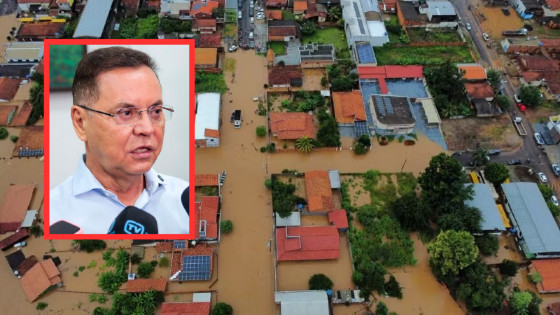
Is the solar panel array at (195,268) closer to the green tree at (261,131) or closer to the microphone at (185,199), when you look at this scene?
the green tree at (261,131)

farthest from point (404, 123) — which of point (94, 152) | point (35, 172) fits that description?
point (35, 172)

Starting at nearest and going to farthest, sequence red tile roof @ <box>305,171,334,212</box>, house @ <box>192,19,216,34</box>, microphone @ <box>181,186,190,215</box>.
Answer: microphone @ <box>181,186,190,215</box>
red tile roof @ <box>305,171,334,212</box>
house @ <box>192,19,216,34</box>

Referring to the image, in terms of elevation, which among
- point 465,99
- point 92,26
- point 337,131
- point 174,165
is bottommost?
point 174,165

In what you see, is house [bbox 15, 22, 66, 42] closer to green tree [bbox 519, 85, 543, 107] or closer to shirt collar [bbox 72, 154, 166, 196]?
shirt collar [bbox 72, 154, 166, 196]

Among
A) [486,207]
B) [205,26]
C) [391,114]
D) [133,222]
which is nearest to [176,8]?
[205,26]

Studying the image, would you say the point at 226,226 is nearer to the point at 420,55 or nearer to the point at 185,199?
the point at 185,199

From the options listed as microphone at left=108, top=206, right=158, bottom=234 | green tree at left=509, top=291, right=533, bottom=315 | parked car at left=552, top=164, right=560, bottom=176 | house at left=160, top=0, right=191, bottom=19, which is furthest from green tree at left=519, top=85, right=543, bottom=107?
microphone at left=108, top=206, right=158, bottom=234

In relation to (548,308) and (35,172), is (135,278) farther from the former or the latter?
(548,308)
